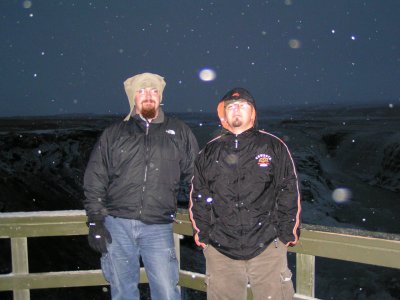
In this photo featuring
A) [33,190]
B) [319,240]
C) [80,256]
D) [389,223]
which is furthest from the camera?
[33,190]

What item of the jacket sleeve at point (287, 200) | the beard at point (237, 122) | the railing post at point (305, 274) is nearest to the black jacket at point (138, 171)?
the beard at point (237, 122)

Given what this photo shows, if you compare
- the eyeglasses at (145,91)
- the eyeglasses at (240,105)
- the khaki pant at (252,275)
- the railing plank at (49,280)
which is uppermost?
the eyeglasses at (145,91)

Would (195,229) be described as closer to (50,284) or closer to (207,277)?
(207,277)

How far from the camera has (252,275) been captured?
296 centimetres

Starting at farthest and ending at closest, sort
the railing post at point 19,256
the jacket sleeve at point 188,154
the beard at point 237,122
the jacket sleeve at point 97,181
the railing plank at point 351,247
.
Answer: the jacket sleeve at point 188,154 → the railing post at point 19,256 → the jacket sleeve at point 97,181 → the beard at point 237,122 → the railing plank at point 351,247

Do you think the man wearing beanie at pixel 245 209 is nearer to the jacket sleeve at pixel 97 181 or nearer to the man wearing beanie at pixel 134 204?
the man wearing beanie at pixel 134 204

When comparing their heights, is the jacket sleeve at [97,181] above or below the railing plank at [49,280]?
above

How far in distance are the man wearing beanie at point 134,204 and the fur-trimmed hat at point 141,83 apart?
0.73ft

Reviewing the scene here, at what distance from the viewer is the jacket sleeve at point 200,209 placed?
3.03m

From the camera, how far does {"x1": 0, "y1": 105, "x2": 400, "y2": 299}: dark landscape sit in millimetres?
13664

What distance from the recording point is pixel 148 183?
3283 millimetres

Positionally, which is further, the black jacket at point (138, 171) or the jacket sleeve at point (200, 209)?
the black jacket at point (138, 171)

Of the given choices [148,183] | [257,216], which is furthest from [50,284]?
[257,216]

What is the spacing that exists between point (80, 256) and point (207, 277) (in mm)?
15375
